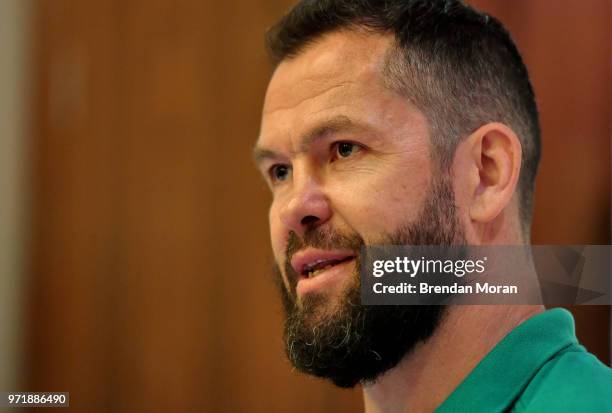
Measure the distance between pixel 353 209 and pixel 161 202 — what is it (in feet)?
1.17

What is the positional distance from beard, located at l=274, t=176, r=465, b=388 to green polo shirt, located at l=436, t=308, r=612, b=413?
0.09 meters

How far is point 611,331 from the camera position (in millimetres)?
1112

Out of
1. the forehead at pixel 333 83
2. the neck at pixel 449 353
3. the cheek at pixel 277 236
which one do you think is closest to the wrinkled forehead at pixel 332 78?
the forehead at pixel 333 83

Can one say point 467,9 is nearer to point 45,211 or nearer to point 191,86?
point 191,86

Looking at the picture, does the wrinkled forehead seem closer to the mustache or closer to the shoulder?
the mustache

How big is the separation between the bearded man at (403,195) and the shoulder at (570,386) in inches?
1.4

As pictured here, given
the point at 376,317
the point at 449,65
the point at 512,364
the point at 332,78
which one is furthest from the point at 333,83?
the point at 512,364

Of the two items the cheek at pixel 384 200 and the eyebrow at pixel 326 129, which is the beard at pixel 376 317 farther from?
the eyebrow at pixel 326 129

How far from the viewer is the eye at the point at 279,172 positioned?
1152 mm

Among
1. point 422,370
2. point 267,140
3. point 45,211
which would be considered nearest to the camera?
point 422,370

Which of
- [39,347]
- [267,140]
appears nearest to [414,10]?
[267,140]

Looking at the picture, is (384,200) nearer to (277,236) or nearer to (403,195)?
(403,195)

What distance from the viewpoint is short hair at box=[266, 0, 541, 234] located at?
3.50ft

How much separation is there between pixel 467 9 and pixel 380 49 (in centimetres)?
14
